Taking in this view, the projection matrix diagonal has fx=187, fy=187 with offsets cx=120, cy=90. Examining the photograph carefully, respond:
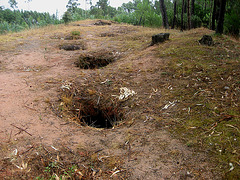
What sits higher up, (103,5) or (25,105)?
(103,5)

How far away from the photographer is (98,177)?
188cm

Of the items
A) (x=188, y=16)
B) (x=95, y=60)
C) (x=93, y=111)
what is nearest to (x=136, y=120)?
(x=93, y=111)

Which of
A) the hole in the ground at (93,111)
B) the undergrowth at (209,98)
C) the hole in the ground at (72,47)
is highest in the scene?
the hole in the ground at (72,47)

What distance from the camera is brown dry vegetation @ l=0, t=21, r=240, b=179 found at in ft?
6.28

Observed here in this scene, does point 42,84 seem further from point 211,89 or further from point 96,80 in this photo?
point 211,89

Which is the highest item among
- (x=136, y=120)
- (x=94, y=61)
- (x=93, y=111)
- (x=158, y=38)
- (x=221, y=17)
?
(x=221, y=17)

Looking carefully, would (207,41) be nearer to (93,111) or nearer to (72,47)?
(93,111)

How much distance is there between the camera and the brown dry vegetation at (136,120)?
1.92 m

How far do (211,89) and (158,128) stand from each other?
1.24m

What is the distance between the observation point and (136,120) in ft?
9.32

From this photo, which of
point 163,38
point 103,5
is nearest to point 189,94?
point 163,38

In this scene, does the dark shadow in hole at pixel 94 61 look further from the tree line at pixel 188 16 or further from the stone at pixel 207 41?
the tree line at pixel 188 16

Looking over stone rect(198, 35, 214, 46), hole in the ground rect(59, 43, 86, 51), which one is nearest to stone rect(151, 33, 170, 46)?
stone rect(198, 35, 214, 46)

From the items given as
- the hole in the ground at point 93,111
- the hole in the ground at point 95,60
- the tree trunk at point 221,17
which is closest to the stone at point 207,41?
the tree trunk at point 221,17
